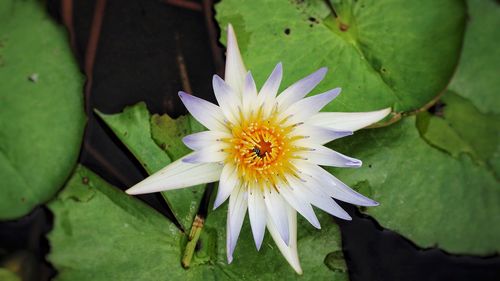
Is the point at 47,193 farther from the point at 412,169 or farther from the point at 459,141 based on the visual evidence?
the point at 459,141

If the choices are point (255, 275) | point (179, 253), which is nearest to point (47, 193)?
point (179, 253)

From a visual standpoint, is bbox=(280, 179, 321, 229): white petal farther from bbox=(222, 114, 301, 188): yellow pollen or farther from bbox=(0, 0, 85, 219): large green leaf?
bbox=(0, 0, 85, 219): large green leaf

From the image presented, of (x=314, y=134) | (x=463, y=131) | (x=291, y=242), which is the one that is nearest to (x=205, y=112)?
(x=314, y=134)

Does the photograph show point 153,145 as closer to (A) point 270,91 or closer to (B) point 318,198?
(A) point 270,91

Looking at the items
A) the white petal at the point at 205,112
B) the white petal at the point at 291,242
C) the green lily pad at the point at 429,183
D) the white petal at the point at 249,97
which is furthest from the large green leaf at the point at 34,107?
the green lily pad at the point at 429,183

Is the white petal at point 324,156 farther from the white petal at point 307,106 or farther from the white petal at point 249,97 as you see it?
the white petal at point 249,97
